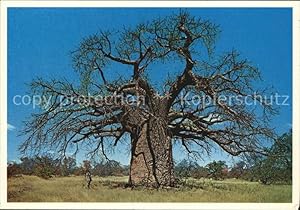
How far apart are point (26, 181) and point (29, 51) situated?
980 mm

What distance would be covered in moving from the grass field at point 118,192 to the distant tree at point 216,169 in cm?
6

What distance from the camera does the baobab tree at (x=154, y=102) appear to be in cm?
398

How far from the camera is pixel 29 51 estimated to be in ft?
13.0

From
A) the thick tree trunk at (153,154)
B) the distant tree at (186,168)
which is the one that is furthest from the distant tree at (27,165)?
the distant tree at (186,168)

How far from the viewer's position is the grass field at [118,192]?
13.0ft

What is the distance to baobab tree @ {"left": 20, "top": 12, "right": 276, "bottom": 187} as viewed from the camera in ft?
13.0

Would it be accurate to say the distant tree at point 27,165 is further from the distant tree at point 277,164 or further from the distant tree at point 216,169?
the distant tree at point 277,164

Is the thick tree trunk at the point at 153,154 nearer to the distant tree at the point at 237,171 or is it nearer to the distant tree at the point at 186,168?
the distant tree at the point at 186,168

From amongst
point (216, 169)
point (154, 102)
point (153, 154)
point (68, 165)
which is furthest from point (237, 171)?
point (68, 165)

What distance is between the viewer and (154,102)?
4.03 meters

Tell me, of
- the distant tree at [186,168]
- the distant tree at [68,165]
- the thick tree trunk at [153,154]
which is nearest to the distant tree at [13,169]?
the distant tree at [68,165]

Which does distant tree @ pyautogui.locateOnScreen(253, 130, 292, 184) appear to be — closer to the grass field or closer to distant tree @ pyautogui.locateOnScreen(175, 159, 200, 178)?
the grass field

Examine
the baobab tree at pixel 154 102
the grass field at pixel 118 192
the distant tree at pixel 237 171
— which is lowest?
the grass field at pixel 118 192

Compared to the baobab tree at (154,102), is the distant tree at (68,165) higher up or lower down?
lower down
